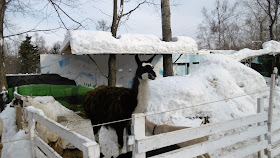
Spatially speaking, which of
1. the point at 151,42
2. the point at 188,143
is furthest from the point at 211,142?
the point at 151,42

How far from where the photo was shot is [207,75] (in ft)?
24.1

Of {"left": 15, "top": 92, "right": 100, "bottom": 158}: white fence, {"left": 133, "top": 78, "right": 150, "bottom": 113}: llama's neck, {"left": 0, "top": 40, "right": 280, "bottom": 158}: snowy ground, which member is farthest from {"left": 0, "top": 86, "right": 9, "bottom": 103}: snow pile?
{"left": 133, "top": 78, "right": 150, "bottom": 113}: llama's neck

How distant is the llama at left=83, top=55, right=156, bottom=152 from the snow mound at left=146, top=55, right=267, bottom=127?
3.85 feet

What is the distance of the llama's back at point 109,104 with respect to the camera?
4031mm

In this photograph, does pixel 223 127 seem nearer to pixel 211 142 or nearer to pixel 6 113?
pixel 211 142

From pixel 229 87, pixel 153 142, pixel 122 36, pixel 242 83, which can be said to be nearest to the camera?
pixel 153 142

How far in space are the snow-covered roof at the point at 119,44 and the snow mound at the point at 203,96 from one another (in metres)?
1.83

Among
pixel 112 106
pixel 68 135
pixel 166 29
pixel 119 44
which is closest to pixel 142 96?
pixel 112 106

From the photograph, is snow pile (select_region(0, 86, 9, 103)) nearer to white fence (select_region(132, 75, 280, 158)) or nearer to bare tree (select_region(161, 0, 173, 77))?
bare tree (select_region(161, 0, 173, 77))

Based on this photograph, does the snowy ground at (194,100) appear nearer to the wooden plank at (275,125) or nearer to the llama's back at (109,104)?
the llama's back at (109,104)

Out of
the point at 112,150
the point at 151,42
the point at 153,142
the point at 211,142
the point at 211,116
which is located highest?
the point at 151,42

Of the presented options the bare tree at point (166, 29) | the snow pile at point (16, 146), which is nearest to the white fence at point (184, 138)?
the snow pile at point (16, 146)

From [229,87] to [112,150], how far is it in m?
4.56

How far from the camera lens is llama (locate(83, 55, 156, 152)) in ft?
12.7
